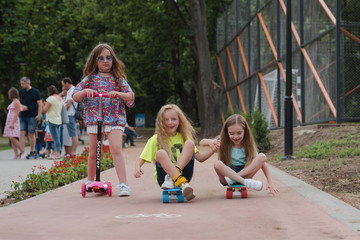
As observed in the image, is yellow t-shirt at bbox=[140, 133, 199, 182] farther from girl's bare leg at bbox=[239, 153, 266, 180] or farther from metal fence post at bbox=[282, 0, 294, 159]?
metal fence post at bbox=[282, 0, 294, 159]

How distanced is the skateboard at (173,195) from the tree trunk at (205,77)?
62.9ft

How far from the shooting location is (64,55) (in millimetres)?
39031

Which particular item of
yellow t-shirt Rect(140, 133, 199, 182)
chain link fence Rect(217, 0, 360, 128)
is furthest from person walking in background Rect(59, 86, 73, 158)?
yellow t-shirt Rect(140, 133, 199, 182)

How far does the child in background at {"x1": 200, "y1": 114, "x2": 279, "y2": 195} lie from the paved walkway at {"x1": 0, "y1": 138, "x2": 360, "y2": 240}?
0.72 ft

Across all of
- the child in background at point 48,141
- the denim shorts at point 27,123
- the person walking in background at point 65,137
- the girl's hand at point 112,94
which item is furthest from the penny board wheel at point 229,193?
the child in background at point 48,141

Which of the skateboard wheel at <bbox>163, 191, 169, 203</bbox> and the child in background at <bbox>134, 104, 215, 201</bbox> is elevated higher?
the child in background at <bbox>134, 104, 215, 201</bbox>

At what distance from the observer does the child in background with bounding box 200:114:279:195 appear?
629 cm

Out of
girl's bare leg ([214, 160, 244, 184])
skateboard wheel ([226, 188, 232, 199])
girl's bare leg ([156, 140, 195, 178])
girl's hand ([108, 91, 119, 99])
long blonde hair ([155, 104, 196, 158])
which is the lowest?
skateboard wheel ([226, 188, 232, 199])

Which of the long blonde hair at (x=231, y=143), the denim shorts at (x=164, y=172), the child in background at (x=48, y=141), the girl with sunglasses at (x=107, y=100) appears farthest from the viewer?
the child in background at (x=48, y=141)

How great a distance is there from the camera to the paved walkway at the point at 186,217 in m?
4.42

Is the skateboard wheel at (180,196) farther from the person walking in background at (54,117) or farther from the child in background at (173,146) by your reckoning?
the person walking in background at (54,117)

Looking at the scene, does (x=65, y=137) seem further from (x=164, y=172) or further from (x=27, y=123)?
Answer: (x=164, y=172)

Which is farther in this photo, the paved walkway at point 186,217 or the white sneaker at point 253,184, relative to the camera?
the white sneaker at point 253,184

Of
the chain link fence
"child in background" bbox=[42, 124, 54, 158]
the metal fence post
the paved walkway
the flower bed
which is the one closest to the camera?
the paved walkway
